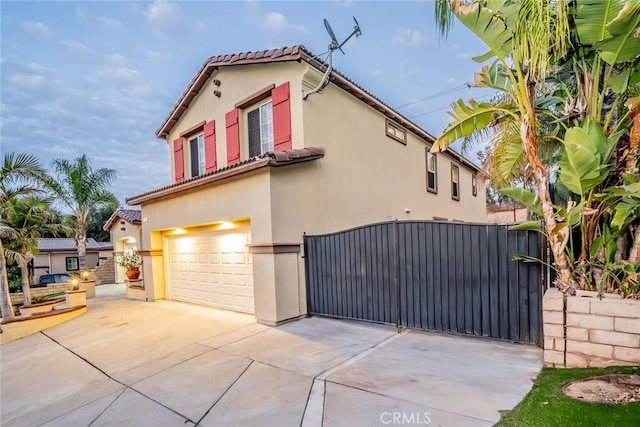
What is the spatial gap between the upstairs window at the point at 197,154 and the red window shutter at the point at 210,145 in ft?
2.11

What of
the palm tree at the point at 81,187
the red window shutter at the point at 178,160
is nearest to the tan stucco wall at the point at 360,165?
the red window shutter at the point at 178,160

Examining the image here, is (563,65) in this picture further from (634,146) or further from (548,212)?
(548,212)

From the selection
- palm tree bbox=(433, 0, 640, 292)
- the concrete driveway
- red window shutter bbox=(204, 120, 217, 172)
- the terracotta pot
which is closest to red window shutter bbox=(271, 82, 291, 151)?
red window shutter bbox=(204, 120, 217, 172)

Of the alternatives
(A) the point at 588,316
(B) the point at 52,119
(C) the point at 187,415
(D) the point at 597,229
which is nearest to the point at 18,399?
(C) the point at 187,415

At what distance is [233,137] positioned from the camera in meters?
9.27

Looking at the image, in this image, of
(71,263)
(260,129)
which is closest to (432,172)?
(260,129)

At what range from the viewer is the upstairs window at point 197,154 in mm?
11102

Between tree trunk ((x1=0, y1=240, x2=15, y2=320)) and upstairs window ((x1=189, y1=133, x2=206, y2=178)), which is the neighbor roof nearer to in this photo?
upstairs window ((x1=189, y1=133, x2=206, y2=178))

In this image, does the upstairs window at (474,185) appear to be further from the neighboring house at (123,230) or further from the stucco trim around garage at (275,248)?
the neighboring house at (123,230)

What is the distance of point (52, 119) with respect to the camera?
92.5ft

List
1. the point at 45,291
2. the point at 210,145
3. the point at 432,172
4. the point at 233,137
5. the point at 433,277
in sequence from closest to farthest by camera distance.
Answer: the point at 433,277 → the point at 233,137 → the point at 210,145 → the point at 432,172 → the point at 45,291

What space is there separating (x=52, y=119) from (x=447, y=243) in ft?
120

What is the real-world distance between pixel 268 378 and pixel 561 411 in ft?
10.5

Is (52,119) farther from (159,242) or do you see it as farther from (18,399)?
(18,399)
